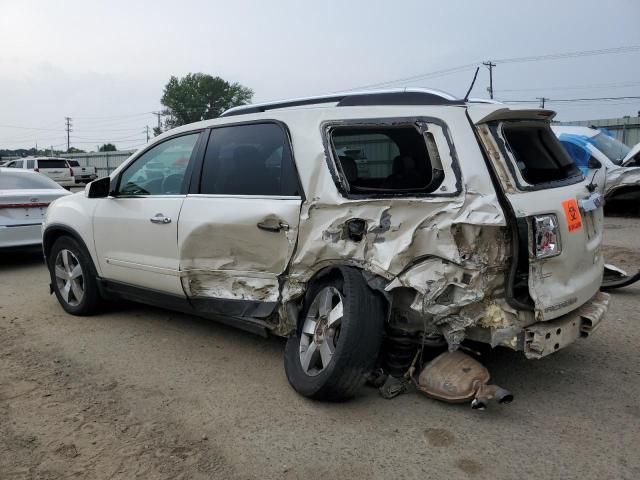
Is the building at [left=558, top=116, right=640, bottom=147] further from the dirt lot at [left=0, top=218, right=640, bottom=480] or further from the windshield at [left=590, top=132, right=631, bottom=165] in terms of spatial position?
the dirt lot at [left=0, top=218, right=640, bottom=480]

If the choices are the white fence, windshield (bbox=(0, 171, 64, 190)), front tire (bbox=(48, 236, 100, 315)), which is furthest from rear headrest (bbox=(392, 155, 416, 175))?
the white fence

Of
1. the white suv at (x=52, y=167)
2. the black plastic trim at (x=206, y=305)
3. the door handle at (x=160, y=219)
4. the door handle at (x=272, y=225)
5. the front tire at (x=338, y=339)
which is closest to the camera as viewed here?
the front tire at (x=338, y=339)

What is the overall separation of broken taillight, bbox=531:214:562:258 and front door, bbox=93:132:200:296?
2.63m

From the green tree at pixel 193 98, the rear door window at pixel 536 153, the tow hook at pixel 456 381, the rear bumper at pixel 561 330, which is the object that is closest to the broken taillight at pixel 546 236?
the rear door window at pixel 536 153

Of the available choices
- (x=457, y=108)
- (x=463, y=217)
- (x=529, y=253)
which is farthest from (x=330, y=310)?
(x=457, y=108)

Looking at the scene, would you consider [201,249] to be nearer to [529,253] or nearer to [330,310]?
[330,310]

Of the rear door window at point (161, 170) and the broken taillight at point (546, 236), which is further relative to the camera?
the rear door window at point (161, 170)

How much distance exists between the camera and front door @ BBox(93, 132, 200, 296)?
4488 millimetres

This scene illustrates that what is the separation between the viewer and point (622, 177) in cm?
1115

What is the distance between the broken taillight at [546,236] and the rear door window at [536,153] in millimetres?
249

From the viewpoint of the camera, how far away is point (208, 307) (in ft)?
14.2

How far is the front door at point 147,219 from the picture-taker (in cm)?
449

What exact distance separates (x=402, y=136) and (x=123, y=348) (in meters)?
2.81

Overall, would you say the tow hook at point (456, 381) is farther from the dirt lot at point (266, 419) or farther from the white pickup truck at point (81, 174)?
the white pickup truck at point (81, 174)
